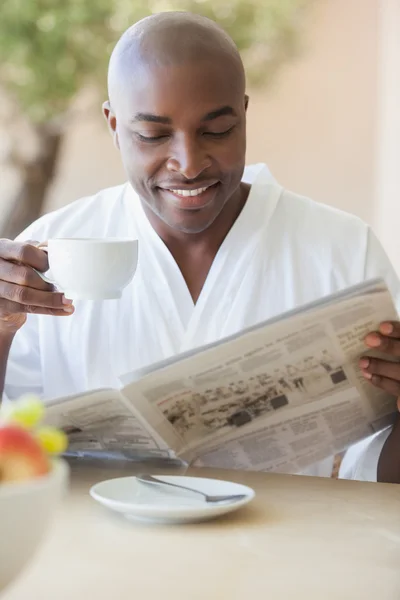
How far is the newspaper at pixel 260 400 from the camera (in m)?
1.22

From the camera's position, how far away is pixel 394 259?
4.38m

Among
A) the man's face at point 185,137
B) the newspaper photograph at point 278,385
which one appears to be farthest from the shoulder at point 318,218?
the newspaper photograph at point 278,385

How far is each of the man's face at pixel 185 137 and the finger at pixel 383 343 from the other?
1.36 ft

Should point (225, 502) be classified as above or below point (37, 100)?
below

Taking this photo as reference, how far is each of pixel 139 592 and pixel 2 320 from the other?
0.68m

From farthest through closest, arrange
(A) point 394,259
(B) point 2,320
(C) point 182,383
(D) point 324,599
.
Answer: (A) point 394,259, (B) point 2,320, (C) point 182,383, (D) point 324,599

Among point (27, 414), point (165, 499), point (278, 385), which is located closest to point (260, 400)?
point (278, 385)

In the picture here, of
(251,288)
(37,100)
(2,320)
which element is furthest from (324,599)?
(37,100)

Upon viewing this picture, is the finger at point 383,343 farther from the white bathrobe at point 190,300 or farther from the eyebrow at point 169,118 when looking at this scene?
the eyebrow at point 169,118

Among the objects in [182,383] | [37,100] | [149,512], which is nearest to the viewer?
[149,512]

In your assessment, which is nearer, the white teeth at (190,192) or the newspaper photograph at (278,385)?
the newspaper photograph at (278,385)

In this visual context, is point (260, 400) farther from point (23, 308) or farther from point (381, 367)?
point (23, 308)

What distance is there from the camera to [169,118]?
58.9 inches

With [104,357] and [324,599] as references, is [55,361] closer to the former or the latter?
[104,357]
